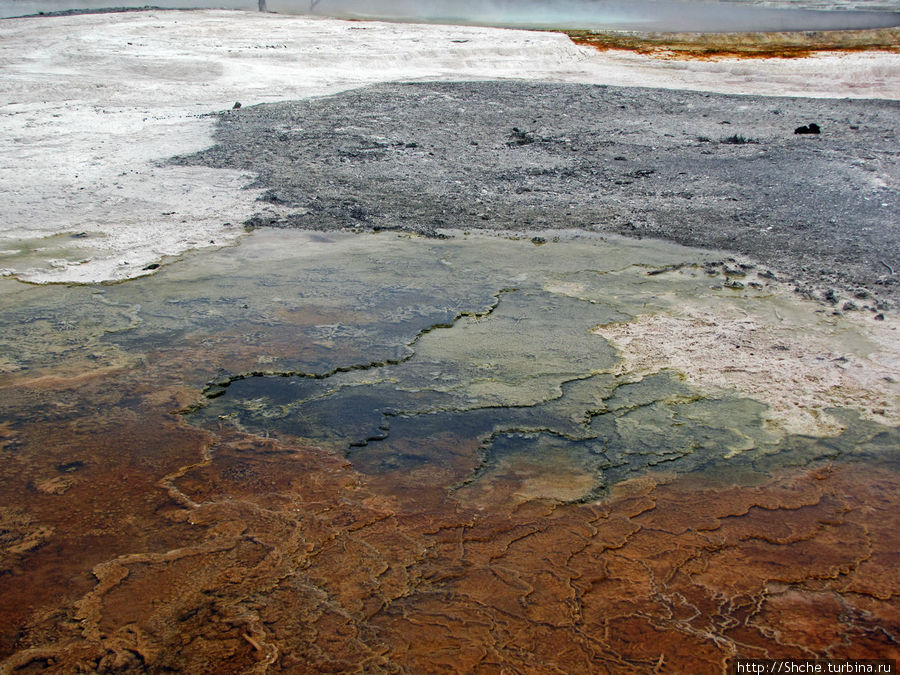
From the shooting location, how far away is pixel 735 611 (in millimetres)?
2568

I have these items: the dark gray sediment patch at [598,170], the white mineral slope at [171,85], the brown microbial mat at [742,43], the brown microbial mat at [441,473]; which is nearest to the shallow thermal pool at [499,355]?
the brown microbial mat at [441,473]

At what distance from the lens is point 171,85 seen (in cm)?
1181

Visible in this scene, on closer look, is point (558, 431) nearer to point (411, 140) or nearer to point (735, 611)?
point (735, 611)

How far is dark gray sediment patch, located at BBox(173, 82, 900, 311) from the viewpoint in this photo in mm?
6031

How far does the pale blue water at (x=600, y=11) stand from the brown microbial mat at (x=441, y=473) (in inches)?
1109

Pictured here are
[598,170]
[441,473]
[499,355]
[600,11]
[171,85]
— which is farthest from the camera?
[600,11]

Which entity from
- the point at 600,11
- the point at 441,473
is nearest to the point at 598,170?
the point at 441,473

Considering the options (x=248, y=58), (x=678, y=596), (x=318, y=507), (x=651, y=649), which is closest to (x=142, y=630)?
(x=318, y=507)

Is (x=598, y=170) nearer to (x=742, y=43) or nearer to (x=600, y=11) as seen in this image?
(x=742, y=43)

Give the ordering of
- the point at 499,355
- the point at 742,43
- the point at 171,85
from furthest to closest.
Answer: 1. the point at 742,43
2. the point at 171,85
3. the point at 499,355

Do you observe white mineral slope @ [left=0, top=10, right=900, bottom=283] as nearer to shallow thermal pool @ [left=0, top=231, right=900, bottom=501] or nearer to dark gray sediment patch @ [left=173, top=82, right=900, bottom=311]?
dark gray sediment patch @ [left=173, top=82, right=900, bottom=311]

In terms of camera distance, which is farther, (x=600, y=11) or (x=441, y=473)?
(x=600, y=11)

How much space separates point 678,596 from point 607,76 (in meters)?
15.0

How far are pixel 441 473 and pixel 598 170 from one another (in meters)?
5.27
